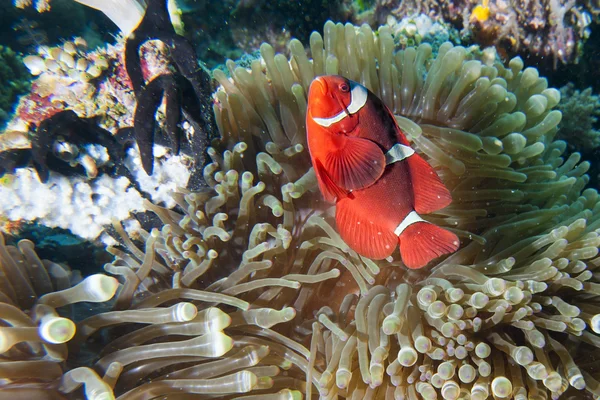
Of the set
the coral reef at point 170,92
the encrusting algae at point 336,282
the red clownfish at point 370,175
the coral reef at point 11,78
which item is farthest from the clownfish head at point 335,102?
the coral reef at point 11,78

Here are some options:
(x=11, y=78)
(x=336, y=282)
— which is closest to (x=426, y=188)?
(x=336, y=282)

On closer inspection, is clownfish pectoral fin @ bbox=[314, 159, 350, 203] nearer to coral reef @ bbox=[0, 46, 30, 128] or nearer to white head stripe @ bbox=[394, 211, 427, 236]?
white head stripe @ bbox=[394, 211, 427, 236]

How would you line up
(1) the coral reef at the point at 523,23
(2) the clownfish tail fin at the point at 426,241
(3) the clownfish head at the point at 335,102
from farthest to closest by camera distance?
(1) the coral reef at the point at 523,23 < (2) the clownfish tail fin at the point at 426,241 < (3) the clownfish head at the point at 335,102

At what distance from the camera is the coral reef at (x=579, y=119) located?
281 centimetres

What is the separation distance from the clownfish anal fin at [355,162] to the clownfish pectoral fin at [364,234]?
4.8 inches

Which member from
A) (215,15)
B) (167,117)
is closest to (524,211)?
(167,117)

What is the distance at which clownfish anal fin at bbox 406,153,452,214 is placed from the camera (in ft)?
3.81

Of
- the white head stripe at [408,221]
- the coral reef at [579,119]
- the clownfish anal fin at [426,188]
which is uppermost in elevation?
the clownfish anal fin at [426,188]

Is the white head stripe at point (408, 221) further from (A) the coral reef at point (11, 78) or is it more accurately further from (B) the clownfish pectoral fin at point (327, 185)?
(A) the coral reef at point (11, 78)

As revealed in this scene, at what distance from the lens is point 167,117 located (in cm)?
149

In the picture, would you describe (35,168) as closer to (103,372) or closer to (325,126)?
(103,372)

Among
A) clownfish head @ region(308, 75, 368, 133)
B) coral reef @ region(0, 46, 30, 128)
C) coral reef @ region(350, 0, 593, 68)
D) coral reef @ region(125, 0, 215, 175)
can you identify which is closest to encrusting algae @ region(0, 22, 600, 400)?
coral reef @ region(125, 0, 215, 175)

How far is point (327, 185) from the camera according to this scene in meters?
1.08

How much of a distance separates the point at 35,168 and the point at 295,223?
1.12 m
